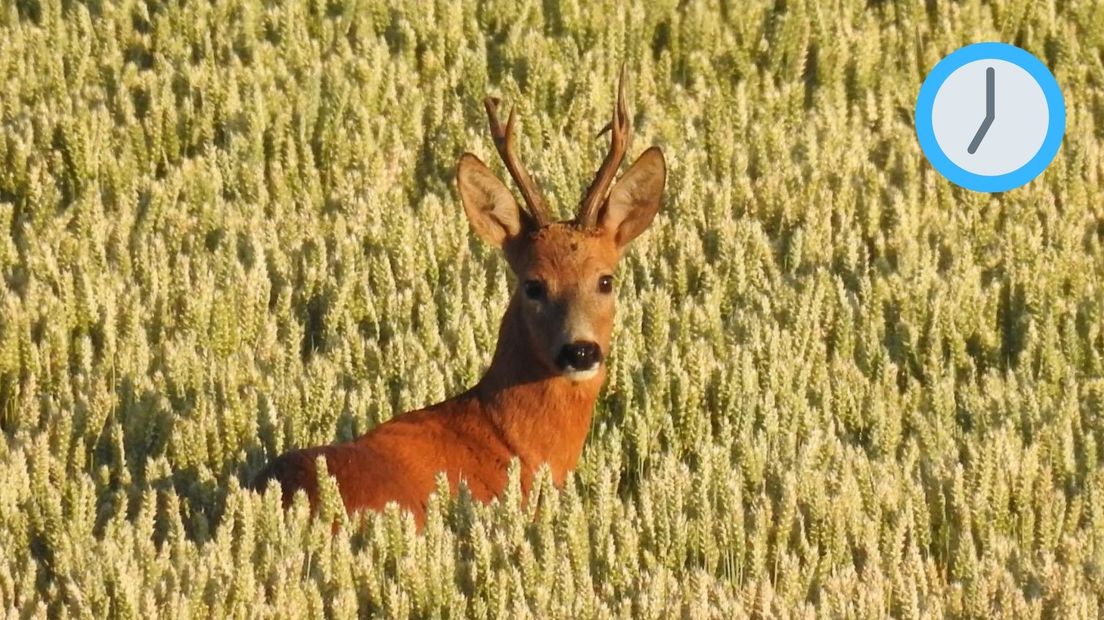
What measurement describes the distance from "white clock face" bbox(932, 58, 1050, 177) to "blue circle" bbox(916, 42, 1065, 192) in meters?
0.03

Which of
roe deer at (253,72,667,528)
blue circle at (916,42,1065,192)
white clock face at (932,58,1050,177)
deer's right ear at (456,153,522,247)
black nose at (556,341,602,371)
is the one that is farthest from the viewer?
white clock face at (932,58,1050,177)

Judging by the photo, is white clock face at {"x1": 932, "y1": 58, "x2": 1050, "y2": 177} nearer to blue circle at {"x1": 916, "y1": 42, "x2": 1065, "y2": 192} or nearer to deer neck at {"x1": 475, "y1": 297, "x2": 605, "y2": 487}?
blue circle at {"x1": 916, "y1": 42, "x2": 1065, "y2": 192}

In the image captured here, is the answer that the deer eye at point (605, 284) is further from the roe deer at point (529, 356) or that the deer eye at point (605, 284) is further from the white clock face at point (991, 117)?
the white clock face at point (991, 117)

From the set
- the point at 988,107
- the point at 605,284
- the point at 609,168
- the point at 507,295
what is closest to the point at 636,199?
the point at 609,168

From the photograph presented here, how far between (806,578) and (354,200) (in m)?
4.94

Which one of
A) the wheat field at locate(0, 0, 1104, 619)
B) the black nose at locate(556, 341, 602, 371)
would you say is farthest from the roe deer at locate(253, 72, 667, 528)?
the wheat field at locate(0, 0, 1104, 619)

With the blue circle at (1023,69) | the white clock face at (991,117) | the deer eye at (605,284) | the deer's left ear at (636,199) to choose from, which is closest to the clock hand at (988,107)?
the white clock face at (991,117)

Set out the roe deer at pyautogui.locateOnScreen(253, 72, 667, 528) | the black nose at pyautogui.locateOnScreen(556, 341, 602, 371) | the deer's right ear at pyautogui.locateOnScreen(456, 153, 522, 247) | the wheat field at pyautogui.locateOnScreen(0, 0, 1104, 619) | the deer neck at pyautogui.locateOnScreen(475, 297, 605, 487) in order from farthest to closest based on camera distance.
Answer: the deer's right ear at pyautogui.locateOnScreen(456, 153, 522, 247), the deer neck at pyautogui.locateOnScreen(475, 297, 605, 487), the black nose at pyautogui.locateOnScreen(556, 341, 602, 371), the roe deer at pyautogui.locateOnScreen(253, 72, 667, 528), the wheat field at pyautogui.locateOnScreen(0, 0, 1104, 619)

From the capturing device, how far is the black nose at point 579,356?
8289mm

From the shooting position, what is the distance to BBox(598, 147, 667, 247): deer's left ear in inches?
346

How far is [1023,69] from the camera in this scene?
1400 cm

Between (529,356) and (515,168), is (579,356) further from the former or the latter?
(515,168)

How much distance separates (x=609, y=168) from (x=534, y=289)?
1.89 feet

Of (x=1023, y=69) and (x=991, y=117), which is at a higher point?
(x=1023, y=69)
